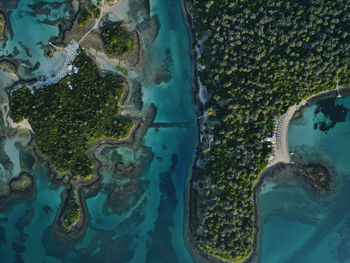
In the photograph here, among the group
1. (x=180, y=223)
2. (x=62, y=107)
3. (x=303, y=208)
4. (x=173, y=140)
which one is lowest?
(x=180, y=223)

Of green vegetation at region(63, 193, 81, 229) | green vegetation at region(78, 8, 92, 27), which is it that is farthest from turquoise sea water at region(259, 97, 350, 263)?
green vegetation at region(78, 8, 92, 27)

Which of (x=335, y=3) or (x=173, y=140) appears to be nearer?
(x=335, y=3)

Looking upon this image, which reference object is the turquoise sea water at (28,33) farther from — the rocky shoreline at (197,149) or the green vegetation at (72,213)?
the green vegetation at (72,213)

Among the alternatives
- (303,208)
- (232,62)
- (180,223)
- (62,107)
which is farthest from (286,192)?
(62,107)

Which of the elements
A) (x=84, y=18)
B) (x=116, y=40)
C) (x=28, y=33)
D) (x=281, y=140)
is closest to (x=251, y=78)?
(x=281, y=140)

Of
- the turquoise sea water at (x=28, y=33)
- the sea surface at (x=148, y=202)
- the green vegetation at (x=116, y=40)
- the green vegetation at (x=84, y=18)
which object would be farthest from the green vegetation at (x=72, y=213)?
the green vegetation at (x=84, y=18)

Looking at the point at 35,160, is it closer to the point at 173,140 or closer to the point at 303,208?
the point at 173,140

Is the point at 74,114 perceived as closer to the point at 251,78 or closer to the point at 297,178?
the point at 251,78
